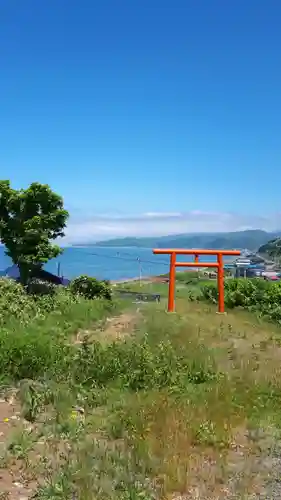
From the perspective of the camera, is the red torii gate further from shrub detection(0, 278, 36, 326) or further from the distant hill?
the distant hill

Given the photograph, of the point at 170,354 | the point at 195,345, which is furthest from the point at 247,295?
the point at 170,354

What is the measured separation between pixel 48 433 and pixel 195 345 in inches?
139

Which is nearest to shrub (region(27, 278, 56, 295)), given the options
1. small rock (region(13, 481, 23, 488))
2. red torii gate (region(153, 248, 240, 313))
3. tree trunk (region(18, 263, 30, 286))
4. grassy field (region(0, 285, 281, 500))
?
tree trunk (region(18, 263, 30, 286))

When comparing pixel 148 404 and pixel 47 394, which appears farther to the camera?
pixel 47 394

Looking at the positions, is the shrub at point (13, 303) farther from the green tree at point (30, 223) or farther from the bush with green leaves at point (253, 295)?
the bush with green leaves at point (253, 295)

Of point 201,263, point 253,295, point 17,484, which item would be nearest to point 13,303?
point 201,263

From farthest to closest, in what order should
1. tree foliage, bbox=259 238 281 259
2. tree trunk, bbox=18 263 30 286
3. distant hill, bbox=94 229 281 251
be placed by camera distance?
distant hill, bbox=94 229 281 251
tree foliage, bbox=259 238 281 259
tree trunk, bbox=18 263 30 286

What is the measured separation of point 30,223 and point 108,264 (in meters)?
8.72

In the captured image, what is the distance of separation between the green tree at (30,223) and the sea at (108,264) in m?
0.65

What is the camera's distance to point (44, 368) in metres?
6.37

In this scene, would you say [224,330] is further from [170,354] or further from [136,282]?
[136,282]

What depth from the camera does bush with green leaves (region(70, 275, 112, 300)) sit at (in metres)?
12.7

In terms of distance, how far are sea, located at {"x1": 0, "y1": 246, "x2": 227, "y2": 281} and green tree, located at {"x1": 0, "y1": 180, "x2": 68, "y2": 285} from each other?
648 mm

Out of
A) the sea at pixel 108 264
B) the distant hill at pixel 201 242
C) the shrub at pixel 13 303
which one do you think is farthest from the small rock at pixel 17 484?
the distant hill at pixel 201 242
